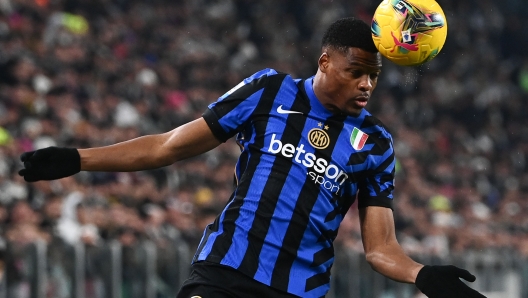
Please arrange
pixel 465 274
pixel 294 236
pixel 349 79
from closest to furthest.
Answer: pixel 465 274, pixel 294 236, pixel 349 79

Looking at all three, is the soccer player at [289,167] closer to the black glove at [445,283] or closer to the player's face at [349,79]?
the player's face at [349,79]

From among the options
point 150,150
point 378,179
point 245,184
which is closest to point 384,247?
point 378,179

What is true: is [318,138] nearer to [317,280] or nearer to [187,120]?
[317,280]

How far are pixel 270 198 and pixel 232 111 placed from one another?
17.4 inches

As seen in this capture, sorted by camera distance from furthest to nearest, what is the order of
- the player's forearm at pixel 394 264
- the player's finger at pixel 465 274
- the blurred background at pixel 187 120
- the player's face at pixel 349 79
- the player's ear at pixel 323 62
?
the blurred background at pixel 187 120 → the player's ear at pixel 323 62 → the player's face at pixel 349 79 → the player's forearm at pixel 394 264 → the player's finger at pixel 465 274

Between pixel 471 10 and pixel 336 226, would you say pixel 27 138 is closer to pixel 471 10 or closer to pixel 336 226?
pixel 336 226

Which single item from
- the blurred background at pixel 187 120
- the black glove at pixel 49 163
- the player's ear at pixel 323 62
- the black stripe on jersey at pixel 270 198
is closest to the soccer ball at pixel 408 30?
the player's ear at pixel 323 62

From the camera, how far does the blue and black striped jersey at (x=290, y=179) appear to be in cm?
436

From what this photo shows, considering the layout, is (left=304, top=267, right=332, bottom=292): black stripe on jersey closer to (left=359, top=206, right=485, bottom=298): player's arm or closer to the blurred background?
(left=359, top=206, right=485, bottom=298): player's arm

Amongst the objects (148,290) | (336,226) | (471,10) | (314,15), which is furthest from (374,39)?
(471,10)

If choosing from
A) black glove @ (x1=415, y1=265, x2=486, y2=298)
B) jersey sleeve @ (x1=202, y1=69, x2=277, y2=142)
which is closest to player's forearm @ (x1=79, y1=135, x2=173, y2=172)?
jersey sleeve @ (x1=202, y1=69, x2=277, y2=142)

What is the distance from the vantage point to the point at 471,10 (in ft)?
68.7

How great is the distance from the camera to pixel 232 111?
4.52 meters

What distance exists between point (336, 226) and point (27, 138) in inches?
286
